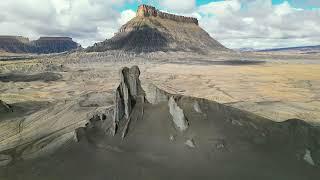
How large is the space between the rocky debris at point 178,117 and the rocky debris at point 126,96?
3.28 metres

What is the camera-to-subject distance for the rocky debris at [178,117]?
103 ft

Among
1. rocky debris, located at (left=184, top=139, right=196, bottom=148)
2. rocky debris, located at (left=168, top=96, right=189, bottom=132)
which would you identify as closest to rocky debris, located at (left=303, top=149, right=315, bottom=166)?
rocky debris, located at (left=184, top=139, right=196, bottom=148)

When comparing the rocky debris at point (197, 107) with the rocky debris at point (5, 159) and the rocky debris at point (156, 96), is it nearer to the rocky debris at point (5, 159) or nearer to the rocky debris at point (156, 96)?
the rocky debris at point (156, 96)

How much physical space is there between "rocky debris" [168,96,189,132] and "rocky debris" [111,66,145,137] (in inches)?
129

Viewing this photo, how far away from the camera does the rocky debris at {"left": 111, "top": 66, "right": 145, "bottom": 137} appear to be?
3303cm

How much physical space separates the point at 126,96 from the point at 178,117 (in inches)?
190

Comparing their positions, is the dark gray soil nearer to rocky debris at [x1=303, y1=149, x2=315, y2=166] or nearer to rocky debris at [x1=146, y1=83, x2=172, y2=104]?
rocky debris at [x1=146, y1=83, x2=172, y2=104]

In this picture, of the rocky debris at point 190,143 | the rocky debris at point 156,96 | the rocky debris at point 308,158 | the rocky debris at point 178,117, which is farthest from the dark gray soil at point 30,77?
the rocky debris at point 308,158

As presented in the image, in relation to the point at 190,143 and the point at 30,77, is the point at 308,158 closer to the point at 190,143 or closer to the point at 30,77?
the point at 190,143

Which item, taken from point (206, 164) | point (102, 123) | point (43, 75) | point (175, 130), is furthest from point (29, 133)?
point (43, 75)

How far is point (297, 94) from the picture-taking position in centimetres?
8050

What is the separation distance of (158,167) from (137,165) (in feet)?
4.51

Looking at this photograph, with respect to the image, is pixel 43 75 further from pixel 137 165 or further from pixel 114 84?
pixel 137 165

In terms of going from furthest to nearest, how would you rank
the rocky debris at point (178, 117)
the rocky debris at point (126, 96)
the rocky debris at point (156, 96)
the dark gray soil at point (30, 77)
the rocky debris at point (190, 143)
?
the dark gray soil at point (30, 77) → the rocky debris at point (156, 96) → the rocky debris at point (126, 96) → the rocky debris at point (178, 117) → the rocky debris at point (190, 143)
